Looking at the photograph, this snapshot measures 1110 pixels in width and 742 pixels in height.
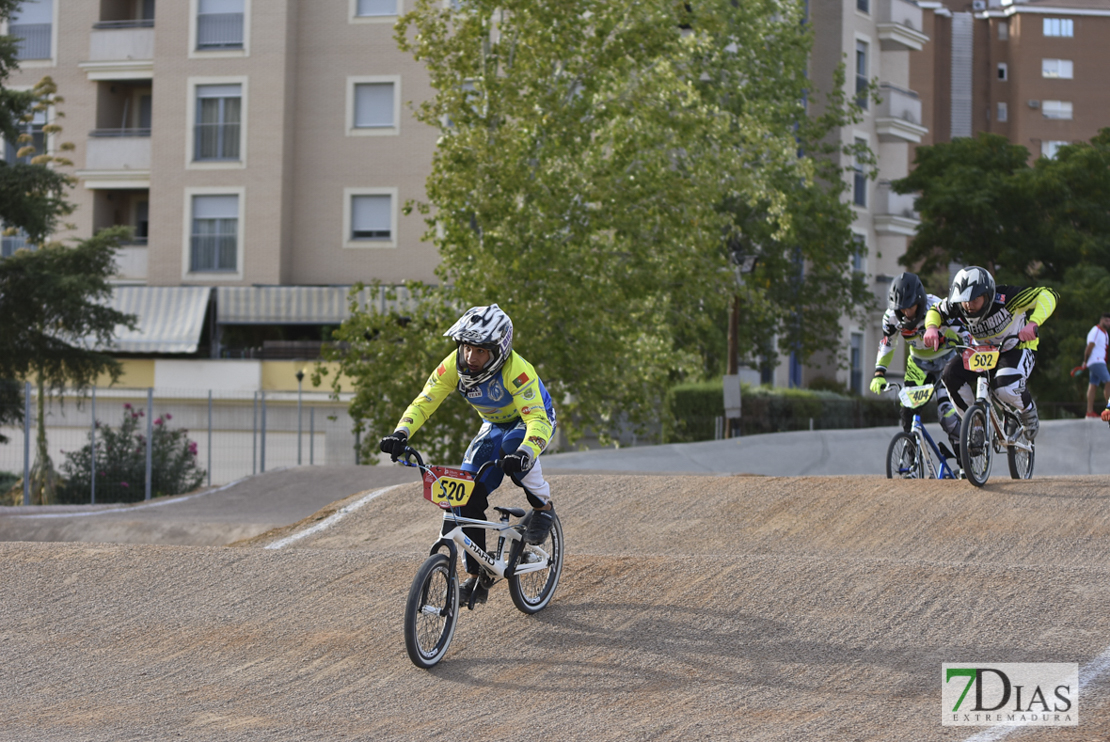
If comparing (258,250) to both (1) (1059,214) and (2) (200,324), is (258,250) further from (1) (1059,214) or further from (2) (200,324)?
(1) (1059,214)

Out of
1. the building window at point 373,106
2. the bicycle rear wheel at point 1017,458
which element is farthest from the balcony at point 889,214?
the bicycle rear wheel at point 1017,458

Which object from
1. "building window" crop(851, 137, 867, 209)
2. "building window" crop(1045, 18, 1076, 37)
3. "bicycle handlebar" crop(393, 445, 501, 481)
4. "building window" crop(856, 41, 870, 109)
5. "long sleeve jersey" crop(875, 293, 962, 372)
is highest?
"building window" crop(1045, 18, 1076, 37)

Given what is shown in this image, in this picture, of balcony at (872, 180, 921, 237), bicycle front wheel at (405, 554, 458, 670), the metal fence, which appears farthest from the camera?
balcony at (872, 180, 921, 237)

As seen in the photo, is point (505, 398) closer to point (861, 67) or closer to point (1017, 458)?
point (1017, 458)

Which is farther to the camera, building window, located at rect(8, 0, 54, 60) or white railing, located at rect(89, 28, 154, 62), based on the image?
building window, located at rect(8, 0, 54, 60)

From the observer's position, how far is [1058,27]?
3012 inches

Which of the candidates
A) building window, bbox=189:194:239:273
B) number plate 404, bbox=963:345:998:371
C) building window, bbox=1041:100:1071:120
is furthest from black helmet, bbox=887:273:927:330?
building window, bbox=1041:100:1071:120

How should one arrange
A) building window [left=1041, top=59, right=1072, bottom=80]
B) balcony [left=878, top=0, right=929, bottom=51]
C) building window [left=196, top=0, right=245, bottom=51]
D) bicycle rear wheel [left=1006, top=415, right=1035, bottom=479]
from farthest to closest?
building window [left=1041, top=59, right=1072, bottom=80] → balcony [left=878, top=0, right=929, bottom=51] → building window [left=196, top=0, right=245, bottom=51] → bicycle rear wheel [left=1006, top=415, right=1035, bottom=479]

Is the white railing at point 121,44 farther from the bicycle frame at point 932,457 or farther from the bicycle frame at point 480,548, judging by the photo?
the bicycle frame at point 480,548

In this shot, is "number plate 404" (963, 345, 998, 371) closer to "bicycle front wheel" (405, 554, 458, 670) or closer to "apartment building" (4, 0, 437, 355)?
"bicycle front wheel" (405, 554, 458, 670)

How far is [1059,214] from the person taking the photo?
4028cm

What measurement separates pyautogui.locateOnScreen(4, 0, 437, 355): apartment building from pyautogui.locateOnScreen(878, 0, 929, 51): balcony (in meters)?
23.3

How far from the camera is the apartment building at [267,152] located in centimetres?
3528

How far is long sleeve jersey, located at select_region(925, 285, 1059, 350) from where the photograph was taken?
1134 cm
